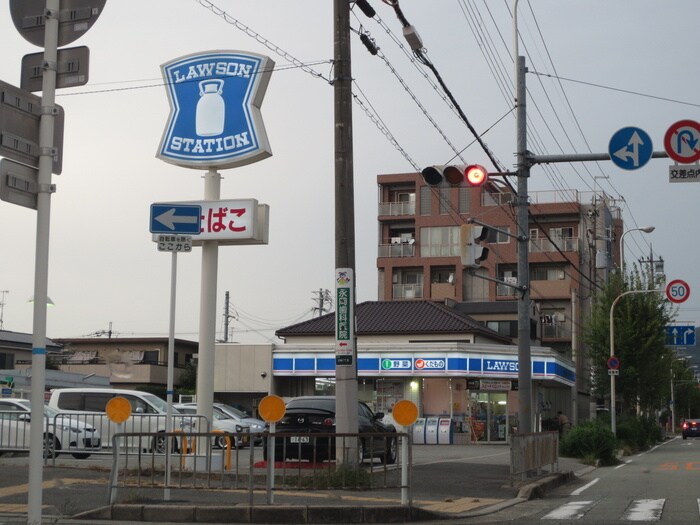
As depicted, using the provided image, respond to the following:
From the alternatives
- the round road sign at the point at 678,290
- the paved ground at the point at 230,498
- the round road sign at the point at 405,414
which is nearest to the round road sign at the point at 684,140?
the paved ground at the point at 230,498

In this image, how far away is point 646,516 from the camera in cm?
1219

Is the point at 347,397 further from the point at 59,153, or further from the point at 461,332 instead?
the point at 461,332

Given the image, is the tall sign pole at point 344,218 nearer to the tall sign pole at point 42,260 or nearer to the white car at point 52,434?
the white car at point 52,434

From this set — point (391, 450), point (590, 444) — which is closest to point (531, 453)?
point (391, 450)

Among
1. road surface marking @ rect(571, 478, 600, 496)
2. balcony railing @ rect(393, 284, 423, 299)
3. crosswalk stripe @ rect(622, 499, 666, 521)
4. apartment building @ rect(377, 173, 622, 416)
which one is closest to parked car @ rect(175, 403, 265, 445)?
road surface marking @ rect(571, 478, 600, 496)

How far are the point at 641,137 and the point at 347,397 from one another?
6.74m

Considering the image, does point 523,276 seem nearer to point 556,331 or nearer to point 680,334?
point 680,334

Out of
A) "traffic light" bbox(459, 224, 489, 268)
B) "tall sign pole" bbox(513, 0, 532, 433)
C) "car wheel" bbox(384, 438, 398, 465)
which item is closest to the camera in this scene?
"car wheel" bbox(384, 438, 398, 465)

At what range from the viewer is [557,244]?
6488cm

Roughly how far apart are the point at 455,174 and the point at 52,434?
974 centimetres

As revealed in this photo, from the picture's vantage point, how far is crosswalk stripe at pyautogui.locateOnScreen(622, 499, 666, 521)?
12039 mm

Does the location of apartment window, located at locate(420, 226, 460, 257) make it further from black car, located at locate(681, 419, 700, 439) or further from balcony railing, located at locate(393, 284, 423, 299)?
black car, located at locate(681, 419, 700, 439)

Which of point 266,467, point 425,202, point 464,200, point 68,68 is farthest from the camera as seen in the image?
point 464,200

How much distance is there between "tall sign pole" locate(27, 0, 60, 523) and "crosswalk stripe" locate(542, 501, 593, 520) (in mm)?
7510
